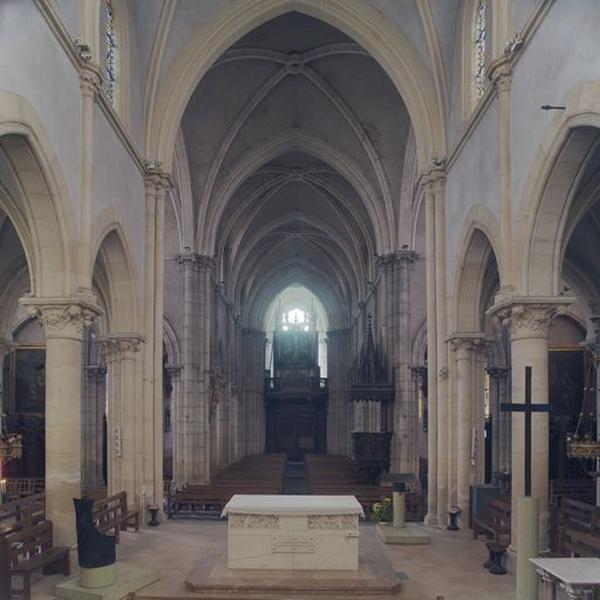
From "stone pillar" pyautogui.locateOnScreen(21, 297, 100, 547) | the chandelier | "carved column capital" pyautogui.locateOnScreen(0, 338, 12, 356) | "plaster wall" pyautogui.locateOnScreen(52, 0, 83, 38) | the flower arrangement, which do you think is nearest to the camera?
"plaster wall" pyautogui.locateOnScreen(52, 0, 83, 38)

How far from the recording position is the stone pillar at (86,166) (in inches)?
545

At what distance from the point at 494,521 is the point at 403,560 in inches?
86.4

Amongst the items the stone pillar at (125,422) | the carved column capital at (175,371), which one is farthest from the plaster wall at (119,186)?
the carved column capital at (175,371)

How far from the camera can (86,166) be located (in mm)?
14031

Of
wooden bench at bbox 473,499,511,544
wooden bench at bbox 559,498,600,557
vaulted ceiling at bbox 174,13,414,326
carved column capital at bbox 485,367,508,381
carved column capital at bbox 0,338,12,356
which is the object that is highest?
vaulted ceiling at bbox 174,13,414,326

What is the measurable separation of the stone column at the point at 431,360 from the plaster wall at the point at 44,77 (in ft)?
28.8

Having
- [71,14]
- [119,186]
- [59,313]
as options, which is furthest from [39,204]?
[119,186]

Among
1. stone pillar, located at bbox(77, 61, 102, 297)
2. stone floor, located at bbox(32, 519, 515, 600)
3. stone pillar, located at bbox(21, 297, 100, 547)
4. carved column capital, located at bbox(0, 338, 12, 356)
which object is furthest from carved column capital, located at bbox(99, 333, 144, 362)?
carved column capital, located at bbox(0, 338, 12, 356)

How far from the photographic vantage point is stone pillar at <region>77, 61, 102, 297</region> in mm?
13844

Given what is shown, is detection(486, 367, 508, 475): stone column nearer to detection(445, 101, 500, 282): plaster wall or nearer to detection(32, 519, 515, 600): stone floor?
detection(32, 519, 515, 600): stone floor

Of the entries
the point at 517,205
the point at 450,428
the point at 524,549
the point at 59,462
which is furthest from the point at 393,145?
the point at 524,549

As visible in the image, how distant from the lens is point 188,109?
26.1 metres

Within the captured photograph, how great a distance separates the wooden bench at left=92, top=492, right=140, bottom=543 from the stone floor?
1.07 feet

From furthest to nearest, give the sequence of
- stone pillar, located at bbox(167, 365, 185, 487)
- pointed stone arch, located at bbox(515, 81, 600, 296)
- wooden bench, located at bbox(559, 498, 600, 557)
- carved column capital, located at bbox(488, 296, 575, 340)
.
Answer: stone pillar, located at bbox(167, 365, 185, 487), carved column capital, located at bbox(488, 296, 575, 340), wooden bench, located at bbox(559, 498, 600, 557), pointed stone arch, located at bbox(515, 81, 600, 296)
